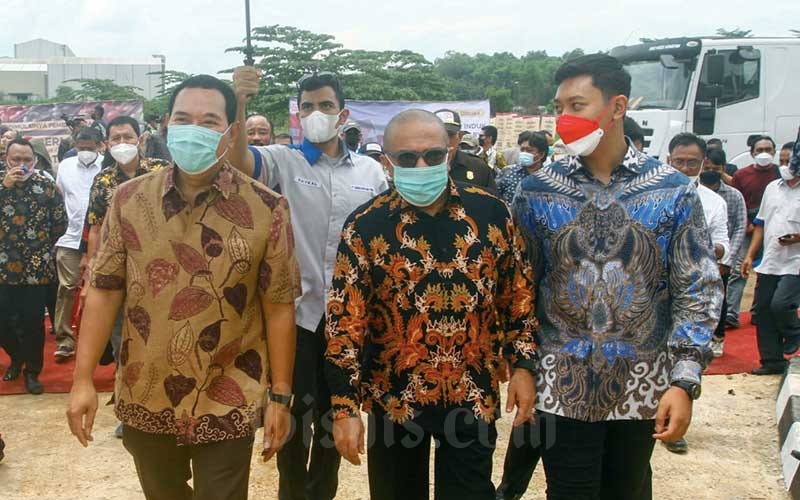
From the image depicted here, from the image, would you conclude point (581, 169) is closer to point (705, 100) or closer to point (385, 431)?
point (385, 431)

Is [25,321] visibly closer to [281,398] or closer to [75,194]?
[75,194]

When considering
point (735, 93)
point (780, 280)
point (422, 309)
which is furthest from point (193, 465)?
point (735, 93)

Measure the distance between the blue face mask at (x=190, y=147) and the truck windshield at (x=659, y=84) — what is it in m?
11.7

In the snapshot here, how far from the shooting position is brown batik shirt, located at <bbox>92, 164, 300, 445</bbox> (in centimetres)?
272

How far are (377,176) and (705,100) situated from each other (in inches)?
425

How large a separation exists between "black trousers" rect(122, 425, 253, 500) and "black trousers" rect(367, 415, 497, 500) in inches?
19.6

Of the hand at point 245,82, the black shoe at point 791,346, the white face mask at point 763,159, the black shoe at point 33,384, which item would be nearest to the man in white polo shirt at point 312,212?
the hand at point 245,82

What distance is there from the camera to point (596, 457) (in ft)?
9.68

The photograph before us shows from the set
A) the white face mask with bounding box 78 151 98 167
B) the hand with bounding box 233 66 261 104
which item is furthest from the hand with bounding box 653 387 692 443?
the white face mask with bounding box 78 151 98 167

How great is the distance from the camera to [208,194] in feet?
9.23

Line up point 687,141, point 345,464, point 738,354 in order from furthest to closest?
1. point 738,354
2. point 687,141
3. point 345,464

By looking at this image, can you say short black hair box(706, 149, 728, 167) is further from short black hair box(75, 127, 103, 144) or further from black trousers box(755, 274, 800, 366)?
short black hair box(75, 127, 103, 144)

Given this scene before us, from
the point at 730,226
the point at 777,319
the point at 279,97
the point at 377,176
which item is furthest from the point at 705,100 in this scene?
the point at 279,97

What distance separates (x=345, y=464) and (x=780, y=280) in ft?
14.7
